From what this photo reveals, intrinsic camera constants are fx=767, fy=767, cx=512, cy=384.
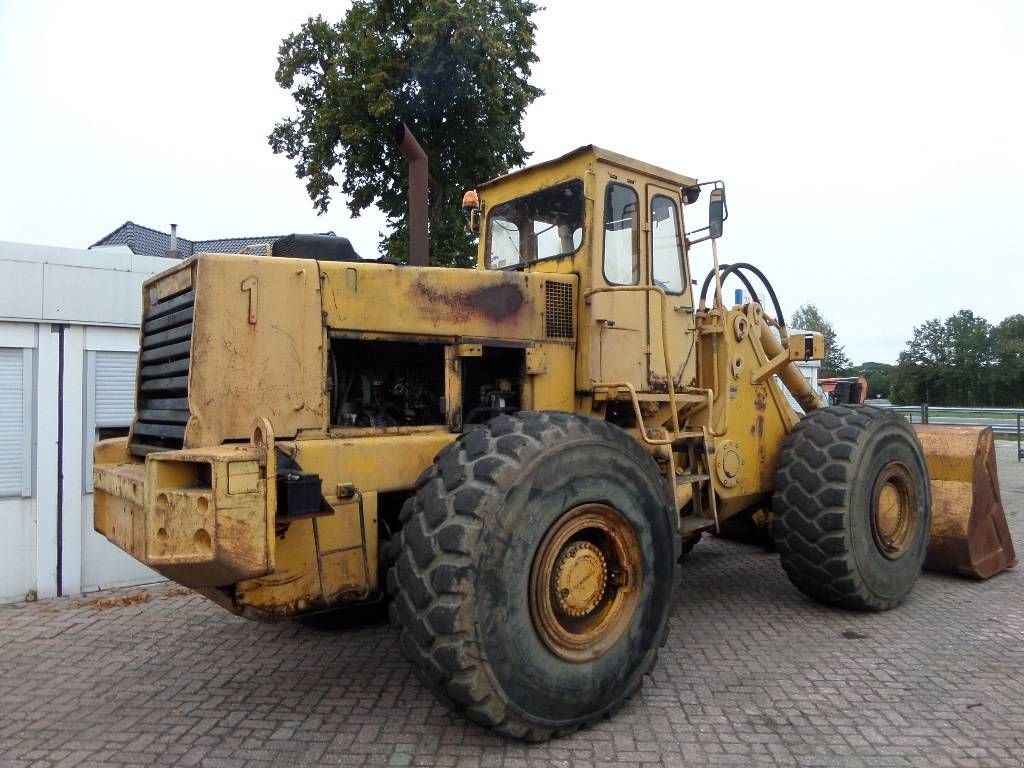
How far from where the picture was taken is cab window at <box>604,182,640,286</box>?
4.96 metres

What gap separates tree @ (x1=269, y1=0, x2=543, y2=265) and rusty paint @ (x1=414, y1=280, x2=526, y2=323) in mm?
10801

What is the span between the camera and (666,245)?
5453 millimetres

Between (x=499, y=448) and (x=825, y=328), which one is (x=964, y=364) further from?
(x=499, y=448)

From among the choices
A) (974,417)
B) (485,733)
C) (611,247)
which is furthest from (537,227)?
(974,417)

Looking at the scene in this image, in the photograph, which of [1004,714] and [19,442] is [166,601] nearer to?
[19,442]

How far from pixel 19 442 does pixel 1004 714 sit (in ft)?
23.8

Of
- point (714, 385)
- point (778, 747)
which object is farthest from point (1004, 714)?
point (714, 385)

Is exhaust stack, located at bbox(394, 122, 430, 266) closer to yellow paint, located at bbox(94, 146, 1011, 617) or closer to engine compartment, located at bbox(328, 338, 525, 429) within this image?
yellow paint, located at bbox(94, 146, 1011, 617)

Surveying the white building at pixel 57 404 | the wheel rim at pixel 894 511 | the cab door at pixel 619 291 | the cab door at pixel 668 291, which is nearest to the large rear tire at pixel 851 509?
the wheel rim at pixel 894 511

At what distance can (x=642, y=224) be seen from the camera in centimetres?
517

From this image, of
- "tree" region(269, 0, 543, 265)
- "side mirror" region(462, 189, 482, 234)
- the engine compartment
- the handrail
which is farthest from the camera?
"tree" region(269, 0, 543, 265)

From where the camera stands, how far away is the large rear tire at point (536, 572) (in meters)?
3.25

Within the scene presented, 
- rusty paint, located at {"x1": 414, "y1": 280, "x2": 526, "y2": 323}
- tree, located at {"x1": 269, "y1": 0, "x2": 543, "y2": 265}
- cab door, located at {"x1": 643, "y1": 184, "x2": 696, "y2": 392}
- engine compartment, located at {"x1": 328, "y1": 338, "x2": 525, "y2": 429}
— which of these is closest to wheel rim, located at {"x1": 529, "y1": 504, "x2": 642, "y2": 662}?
engine compartment, located at {"x1": 328, "y1": 338, "x2": 525, "y2": 429}

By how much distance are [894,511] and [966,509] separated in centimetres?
106
